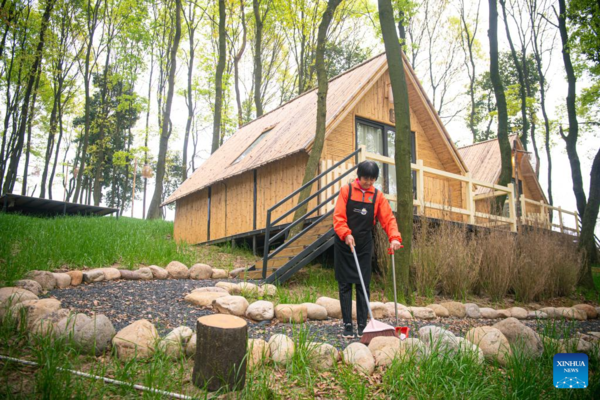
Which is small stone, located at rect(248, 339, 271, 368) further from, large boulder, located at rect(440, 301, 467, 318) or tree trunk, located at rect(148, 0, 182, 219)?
tree trunk, located at rect(148, 0, 182, 219)

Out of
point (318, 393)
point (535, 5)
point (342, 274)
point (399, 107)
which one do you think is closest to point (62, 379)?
point (318, 393)

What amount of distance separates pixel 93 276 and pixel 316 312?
3429 millimetres

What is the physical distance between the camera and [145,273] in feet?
22.2

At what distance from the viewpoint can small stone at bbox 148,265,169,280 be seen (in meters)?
7.00

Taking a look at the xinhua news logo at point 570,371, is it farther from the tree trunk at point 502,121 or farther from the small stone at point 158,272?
the tree trunk at point 502,121

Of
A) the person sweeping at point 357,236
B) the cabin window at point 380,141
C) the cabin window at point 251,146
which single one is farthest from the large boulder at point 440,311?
the cabin window at point 251,146

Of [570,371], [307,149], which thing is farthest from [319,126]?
[570,371]

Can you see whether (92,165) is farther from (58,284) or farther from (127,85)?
(58,284)

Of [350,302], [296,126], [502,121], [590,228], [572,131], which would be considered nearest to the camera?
[350,302]

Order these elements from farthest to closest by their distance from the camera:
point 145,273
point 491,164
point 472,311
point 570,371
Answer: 1. point 491,164
2. point 145,273
3. point 472,311
4. point 570,371

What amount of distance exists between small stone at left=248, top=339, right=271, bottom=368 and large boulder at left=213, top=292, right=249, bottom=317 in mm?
1461

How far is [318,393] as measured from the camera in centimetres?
299

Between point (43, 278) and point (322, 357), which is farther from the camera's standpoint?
point (43, 278)

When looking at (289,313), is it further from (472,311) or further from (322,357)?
(472,311)
